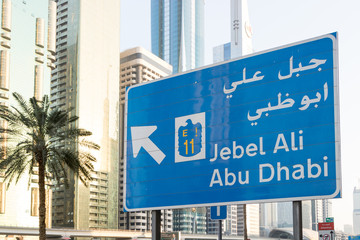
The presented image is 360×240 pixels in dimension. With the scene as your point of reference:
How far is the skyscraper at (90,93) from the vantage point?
162 m

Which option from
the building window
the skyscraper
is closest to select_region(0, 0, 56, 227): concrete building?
the building window

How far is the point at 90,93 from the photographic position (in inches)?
6708

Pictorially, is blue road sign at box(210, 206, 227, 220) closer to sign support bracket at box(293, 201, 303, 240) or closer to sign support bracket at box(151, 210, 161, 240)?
sign support bracket at box(151, 210, 161, 240)

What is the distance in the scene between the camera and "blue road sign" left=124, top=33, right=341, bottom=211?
423 inches

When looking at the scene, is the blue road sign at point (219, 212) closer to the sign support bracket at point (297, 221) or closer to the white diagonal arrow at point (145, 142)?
the white diagonal arrow at point (145, 142)

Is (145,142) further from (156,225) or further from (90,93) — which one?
(90,93)

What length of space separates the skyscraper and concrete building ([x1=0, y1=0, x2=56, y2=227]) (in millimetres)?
28738

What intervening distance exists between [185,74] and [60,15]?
16904 cm

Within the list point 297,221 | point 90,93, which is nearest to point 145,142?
point 297,221

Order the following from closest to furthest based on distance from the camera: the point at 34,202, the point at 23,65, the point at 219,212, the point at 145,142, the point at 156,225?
the point at 156,225 < the point at 145,142 < the point at 219,212 < the point at 34,202 < the point at 23,65

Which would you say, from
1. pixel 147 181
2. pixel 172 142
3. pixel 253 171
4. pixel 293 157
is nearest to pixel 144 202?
pixel 147 181

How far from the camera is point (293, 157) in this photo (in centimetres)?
1094

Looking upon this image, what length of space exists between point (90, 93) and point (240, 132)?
161 metres

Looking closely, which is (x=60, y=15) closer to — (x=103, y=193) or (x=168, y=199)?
(x=103, y=193)
